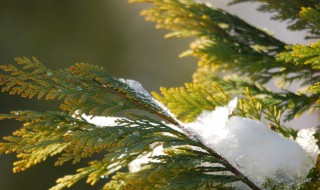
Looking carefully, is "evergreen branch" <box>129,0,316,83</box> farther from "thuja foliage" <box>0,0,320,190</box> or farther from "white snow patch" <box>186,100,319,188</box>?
"white snow patch" <box>186,100,319,188</box>

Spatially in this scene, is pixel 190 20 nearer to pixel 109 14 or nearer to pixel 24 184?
pixel 24 184

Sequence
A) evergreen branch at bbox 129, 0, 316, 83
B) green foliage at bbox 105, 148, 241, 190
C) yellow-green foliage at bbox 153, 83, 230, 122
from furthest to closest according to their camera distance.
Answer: evergreen branch at bbox 129, 0, 316, 83 < yellow-green foliage at bbox 153, 83, 230, 122 < green foliage at bbox 105, 148, 241, 190

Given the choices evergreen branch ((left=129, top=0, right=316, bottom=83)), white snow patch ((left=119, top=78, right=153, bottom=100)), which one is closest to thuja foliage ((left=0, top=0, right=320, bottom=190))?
white snow patch ((left=119, top=78, right=153, bottom=100))

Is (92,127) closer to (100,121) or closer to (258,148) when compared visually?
(100,121)

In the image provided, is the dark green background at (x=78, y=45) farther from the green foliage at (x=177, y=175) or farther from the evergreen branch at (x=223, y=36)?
the green foliage at (x=177, y=175)

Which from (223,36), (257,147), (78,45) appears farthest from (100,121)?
(78,45)

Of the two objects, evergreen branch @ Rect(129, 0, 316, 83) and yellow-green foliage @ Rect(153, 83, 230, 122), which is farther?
evergreen branch @ Rect(129, 0, 316, 83)

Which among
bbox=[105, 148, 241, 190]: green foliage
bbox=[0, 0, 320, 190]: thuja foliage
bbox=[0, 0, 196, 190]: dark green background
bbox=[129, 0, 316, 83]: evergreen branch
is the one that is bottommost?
bbox=[105, 148, 241, 190]: green foliage

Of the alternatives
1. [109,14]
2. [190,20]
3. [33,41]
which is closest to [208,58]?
[190,20]
